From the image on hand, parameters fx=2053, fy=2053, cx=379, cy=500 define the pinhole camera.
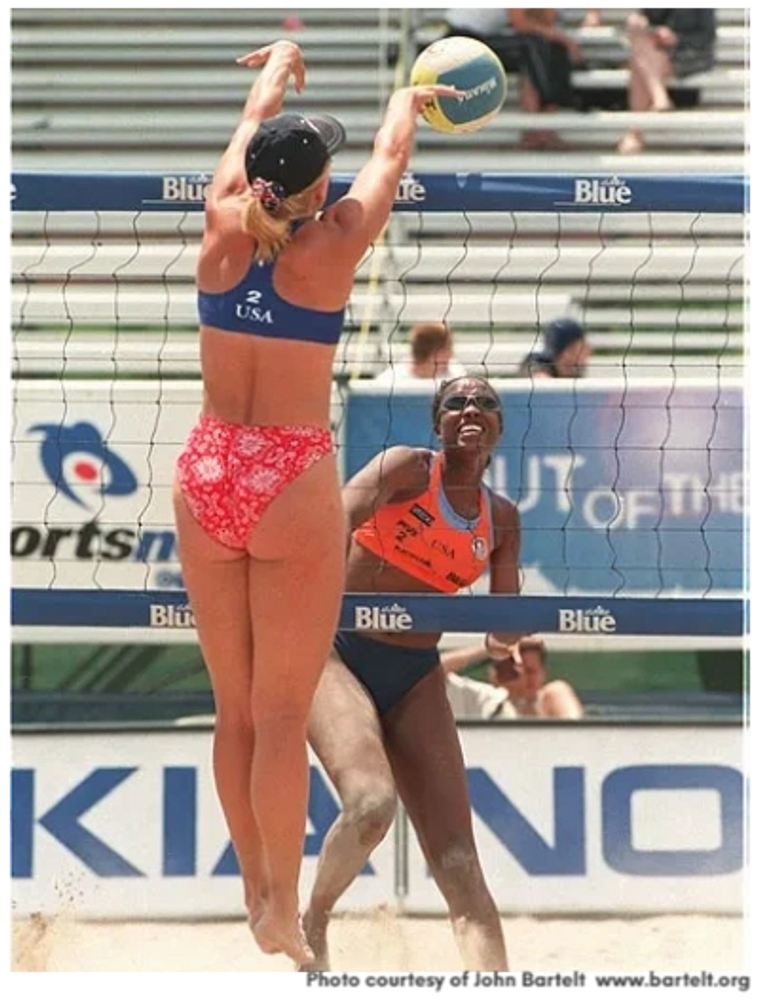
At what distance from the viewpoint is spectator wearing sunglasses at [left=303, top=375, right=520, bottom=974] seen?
18.5 feet

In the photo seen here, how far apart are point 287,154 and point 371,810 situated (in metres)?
1.84

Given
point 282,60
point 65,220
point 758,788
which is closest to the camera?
point 282,60

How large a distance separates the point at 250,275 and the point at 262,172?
237 millimetres

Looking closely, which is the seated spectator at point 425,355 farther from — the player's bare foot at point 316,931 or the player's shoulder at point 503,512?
the player's bare foot at point 316,931

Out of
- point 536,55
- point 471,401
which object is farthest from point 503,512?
point 536,55

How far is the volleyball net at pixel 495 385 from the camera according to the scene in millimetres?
5645

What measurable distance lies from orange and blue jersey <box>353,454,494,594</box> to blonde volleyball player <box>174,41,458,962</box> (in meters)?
0.88

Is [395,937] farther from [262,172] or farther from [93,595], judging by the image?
[262,172]

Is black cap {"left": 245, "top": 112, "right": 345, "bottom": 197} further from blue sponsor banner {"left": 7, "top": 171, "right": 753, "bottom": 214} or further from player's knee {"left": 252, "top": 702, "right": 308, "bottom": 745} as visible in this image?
player's knee {"left": 252, "top": 702, "right": 308, "bottom": 745}

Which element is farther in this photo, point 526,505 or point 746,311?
point 746,311

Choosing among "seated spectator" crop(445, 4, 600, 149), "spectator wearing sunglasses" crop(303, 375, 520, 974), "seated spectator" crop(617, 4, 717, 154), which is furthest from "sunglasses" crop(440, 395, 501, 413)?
"seated spectator" crop(617, 4, 717, 154)

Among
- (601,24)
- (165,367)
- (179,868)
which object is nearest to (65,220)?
(165,367)

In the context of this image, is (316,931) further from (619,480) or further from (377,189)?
(619,480)

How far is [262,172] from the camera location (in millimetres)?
4617
